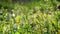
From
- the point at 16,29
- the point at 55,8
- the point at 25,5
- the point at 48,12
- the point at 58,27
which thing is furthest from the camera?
the point at 25,5

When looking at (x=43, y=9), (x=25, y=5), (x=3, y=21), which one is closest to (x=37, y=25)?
(x=3, y=21)

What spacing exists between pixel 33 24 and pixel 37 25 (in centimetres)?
23

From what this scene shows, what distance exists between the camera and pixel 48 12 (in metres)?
8.44

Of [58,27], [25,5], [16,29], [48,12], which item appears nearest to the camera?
[16,29]

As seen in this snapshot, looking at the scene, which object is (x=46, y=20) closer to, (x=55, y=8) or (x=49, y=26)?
(x=49, y=26)

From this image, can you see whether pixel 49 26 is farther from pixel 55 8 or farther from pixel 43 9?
pixel 55 8

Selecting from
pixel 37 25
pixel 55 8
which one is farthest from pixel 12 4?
pixel 37 25

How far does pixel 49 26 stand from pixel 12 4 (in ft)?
13.6

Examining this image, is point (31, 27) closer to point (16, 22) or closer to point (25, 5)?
point (16, 22)

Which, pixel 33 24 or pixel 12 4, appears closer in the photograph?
pixel 33 24

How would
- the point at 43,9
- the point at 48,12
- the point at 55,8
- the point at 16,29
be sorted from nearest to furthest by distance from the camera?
the point at 16,29 < the point at 48,12 < the point at 43,9 < the point at 55,8

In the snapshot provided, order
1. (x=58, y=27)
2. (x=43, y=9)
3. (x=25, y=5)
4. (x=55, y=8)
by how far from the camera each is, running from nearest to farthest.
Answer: (x=58, y=27) < (x=43, y=9) < (x=55, y=8) < (x=25, y=5)

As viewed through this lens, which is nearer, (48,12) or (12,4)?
(48,12)

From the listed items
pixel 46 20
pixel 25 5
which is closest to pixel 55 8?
pixel 25 5
